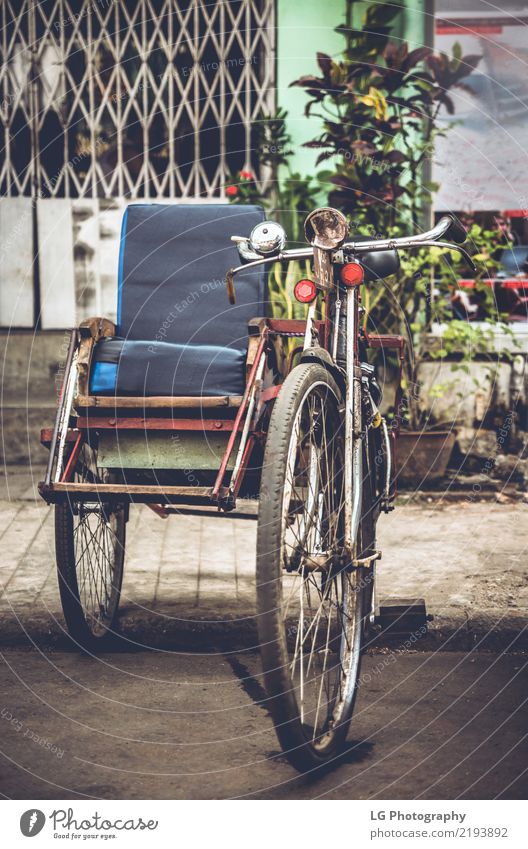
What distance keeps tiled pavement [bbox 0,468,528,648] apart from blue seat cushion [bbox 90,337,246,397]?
1061 millimetres

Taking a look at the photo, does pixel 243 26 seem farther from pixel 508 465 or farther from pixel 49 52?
pixel 508 465

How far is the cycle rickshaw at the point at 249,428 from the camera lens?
2.87m

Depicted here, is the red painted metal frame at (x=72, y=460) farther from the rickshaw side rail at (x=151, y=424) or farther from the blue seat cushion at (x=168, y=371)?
the blue seat cushion at (x=168, y=371)

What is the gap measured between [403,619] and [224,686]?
783mm

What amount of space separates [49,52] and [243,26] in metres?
1.33

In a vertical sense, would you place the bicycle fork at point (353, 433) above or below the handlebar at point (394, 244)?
below

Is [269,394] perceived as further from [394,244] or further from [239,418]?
[394,244]

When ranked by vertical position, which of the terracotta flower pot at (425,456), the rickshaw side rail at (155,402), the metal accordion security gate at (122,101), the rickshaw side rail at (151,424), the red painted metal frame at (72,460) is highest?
the metal accordion security gate at (122,101)

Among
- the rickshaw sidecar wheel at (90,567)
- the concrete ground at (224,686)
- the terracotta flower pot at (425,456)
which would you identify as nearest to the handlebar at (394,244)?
the rickshaw sidecar wheel at (90,567)

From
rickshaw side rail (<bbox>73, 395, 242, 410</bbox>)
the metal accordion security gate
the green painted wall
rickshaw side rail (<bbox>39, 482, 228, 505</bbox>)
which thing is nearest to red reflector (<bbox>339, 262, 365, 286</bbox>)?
rickshaw side rail (<bbox>73, 395, 242, 410</bbox>)

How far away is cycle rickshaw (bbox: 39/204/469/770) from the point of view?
2.87 metres

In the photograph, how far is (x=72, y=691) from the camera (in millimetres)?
3617

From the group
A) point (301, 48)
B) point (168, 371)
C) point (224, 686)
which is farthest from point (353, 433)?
point (301, 48)

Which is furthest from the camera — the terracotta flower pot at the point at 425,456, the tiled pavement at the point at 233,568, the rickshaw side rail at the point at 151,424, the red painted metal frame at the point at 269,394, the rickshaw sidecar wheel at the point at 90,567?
the terracotta flower pot at the point at 425,456
